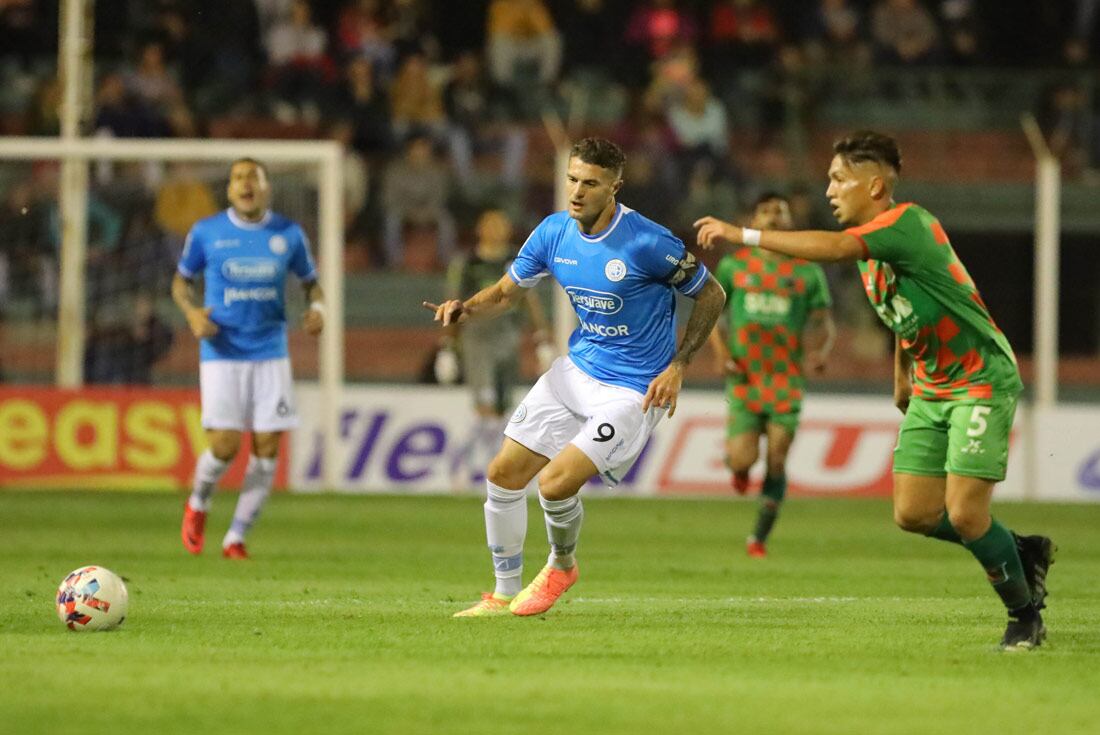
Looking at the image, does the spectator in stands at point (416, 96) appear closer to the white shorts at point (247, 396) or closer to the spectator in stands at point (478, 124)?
the spectator in stands at point (478, 124)

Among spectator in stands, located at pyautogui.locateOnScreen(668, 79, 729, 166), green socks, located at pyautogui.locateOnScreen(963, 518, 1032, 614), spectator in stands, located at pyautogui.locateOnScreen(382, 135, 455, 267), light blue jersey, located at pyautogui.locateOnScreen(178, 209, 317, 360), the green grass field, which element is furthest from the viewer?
spectator in stands, located at pyautogui.locateOnScreen(668, 79, 729, 166)

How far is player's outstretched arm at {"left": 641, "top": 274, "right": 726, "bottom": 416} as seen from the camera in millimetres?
8516

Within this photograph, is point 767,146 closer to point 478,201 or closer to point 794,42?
point 794,42

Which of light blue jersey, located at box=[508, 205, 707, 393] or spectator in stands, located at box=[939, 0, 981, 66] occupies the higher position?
spectator in stands, located at box=[939, 0, 981, 66]

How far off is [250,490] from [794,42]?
14.1m

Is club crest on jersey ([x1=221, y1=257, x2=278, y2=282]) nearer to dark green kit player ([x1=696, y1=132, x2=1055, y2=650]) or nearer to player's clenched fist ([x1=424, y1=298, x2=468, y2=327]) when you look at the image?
player's clenched fist ([x1=424, y1=298, x2=468, y2=327])

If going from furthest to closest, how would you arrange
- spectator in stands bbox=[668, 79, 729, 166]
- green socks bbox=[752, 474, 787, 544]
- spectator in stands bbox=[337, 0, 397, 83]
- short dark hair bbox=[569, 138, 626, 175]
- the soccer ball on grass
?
spectator in stands bbox=[337, 0, 397, 83] < spectator in stands bbox=[668, 79, 729, 166] < green socks bbox=[752, 474, 787, 544] < short dark hair bbox=[569, 138, 626, 175] < the soccer ball on grass

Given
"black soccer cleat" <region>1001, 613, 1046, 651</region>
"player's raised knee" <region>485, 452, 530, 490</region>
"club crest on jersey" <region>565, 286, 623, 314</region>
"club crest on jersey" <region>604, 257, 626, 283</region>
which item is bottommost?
"black soccer cleat" <region>1001, 613, 1046, 651</region>

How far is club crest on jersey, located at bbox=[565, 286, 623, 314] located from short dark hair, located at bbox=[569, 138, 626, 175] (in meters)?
0.54

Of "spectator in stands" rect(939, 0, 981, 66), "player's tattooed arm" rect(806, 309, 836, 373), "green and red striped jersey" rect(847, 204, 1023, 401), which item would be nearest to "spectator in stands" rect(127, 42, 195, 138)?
"spectator in stands" rect(939, 0, 981, 66)

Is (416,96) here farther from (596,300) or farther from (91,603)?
(91,603)

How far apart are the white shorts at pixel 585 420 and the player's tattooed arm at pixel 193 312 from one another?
3.67m

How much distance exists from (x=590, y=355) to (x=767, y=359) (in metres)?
4.20

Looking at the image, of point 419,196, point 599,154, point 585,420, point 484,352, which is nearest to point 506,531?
point 585,420
